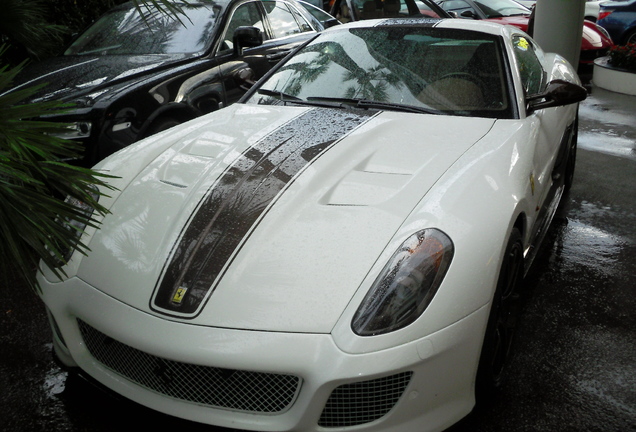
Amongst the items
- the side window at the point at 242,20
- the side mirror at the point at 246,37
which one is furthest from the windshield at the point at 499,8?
the side mirror at the point at 246,37

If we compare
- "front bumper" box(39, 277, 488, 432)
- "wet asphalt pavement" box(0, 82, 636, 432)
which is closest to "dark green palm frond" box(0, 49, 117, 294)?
"wet asphalt pavement" box(0, 82, 636, 432)

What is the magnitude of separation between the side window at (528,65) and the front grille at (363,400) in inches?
79.2

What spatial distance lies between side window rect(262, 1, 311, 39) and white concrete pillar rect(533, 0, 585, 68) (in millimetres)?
3302

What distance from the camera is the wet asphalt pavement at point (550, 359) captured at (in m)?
2.51

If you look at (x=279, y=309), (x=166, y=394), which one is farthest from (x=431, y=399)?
(x=166, y=394)

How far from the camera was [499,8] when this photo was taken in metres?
11.0

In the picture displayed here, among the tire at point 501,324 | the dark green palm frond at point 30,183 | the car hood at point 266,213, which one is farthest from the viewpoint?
the tire at point 501,324

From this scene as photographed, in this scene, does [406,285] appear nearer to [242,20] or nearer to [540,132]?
[540,132]

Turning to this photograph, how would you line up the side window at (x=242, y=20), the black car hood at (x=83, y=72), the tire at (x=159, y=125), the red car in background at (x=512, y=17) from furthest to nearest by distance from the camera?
the red car in background at (x=512, y=17) < the side window at (x=242, y=20) < the tire at (x=159, y=125) < the black car hood at (x=83, y=72)

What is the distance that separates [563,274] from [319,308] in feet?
7.29

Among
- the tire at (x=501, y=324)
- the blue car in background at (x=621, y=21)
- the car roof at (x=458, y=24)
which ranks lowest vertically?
the blue car in background at (x=621, y=21)

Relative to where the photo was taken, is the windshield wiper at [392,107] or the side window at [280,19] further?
the side window at [280,19]

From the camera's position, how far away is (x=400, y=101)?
11.0 ft

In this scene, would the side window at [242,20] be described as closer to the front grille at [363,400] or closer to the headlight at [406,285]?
the headlight at [406,285]
